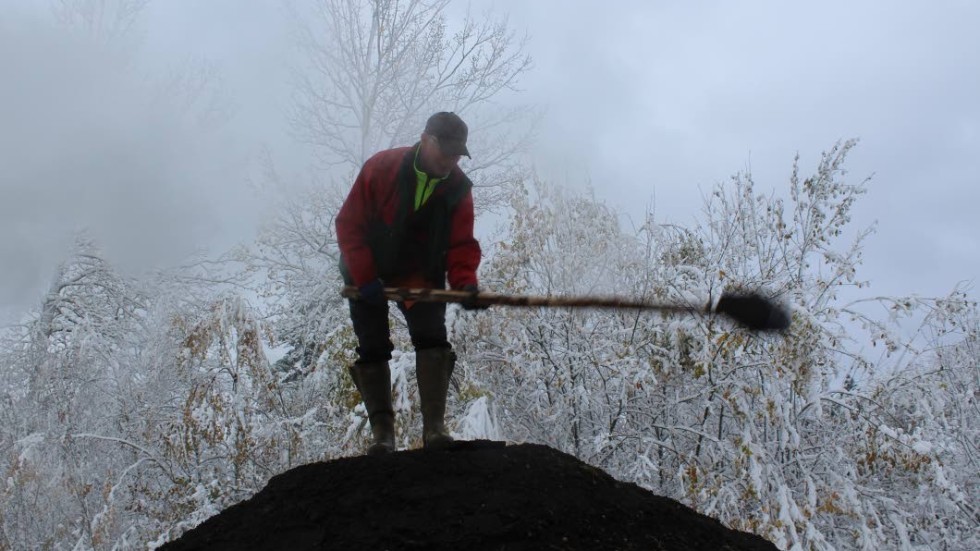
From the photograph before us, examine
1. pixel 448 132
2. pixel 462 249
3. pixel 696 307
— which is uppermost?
pixel 448 132

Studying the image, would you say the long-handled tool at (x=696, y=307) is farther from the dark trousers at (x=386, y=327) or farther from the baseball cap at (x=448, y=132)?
the baseball cap at (x=448, y=132)

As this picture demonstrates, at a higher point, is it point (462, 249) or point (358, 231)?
point (358, 231)

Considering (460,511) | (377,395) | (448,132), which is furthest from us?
(377,395)

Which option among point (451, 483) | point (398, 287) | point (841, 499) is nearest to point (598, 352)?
point (841, 499)

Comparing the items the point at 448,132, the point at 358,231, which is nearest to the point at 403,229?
the point at 358,231

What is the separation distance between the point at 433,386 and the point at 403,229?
2.44ft

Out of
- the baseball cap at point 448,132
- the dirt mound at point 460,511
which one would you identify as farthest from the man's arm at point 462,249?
the dirt mound at point 460,511

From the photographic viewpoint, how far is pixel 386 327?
398cm

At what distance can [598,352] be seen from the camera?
8938 mm

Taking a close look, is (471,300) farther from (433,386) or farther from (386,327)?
(386,327)

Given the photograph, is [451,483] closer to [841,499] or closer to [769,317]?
[769,317]

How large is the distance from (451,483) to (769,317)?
4.71 ft

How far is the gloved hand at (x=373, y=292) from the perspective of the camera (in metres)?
3.61

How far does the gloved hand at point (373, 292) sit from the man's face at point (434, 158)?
0.57 m
